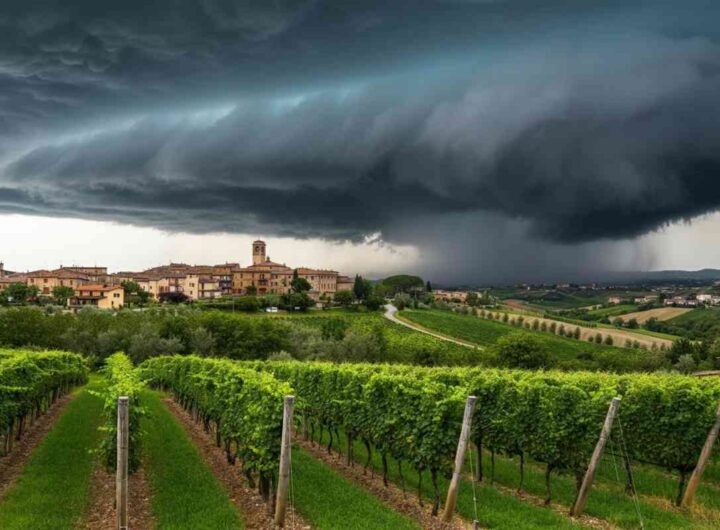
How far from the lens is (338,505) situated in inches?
443

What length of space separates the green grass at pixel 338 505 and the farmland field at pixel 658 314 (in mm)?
130112

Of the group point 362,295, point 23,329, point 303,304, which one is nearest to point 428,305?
point 362,295

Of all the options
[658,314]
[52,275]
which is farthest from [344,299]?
[52,275]

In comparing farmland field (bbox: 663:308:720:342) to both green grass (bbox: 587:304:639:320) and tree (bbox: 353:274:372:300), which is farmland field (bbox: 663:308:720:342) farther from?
tree (bbox: 353:274:372:300)

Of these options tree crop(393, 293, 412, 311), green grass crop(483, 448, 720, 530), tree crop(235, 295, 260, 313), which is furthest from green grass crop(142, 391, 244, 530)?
tree crop(393, 293, 412, 311)

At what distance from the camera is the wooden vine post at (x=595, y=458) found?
34.8 ft

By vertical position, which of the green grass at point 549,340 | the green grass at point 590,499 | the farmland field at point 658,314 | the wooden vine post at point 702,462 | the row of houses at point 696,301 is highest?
the wooden vine post at point 702,462

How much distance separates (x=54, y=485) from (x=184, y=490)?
9.93 feet

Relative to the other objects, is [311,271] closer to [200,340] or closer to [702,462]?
[200,340]

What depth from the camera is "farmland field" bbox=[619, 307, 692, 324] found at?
128375 mm

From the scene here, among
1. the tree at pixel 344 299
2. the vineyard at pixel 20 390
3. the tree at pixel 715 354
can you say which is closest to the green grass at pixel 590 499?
the vineyard at pixel 20 390

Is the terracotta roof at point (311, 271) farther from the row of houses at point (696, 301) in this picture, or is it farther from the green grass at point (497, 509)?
the green grass at point (497, 509)

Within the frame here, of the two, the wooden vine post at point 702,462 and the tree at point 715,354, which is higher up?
the wooden vine post at point 702,462

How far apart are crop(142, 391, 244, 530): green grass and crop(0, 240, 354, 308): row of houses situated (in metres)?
124
